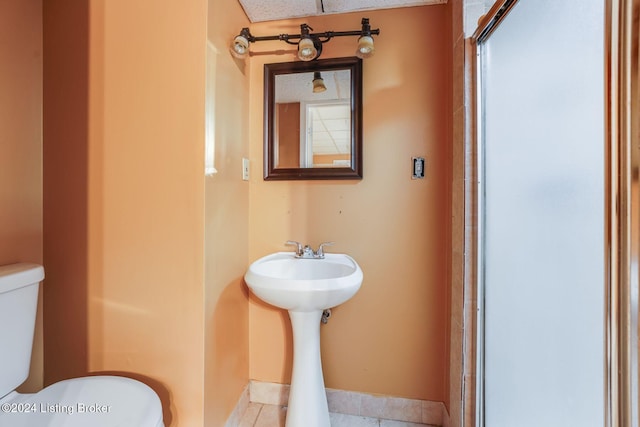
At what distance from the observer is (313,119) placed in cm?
137

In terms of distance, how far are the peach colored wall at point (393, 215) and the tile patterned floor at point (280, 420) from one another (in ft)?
→ 0.44

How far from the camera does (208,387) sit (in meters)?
1.03

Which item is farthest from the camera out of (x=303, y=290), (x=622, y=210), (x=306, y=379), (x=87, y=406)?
(x=306, y=379)

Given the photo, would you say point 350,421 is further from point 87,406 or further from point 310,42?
point 310,42

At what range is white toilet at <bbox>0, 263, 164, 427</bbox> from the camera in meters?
0.75

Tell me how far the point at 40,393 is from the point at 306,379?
0.92m

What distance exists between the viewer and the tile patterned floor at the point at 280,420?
128cm

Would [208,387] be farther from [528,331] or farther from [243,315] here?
[528,331]

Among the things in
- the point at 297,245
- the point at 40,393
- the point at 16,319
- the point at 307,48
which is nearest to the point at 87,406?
the point at 40,393

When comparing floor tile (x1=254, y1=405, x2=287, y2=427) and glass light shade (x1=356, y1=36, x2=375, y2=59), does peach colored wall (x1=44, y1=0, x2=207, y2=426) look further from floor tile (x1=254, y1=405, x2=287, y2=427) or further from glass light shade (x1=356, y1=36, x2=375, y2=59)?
glass light shade (x1=356, y1=36, x2=375, y2=59)

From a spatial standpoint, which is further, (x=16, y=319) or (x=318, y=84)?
(x=318, y=84)

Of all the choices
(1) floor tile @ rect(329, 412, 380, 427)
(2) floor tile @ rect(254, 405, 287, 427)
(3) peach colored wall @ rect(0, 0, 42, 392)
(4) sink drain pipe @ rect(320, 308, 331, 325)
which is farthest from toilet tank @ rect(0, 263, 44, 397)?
(1) floor tile @ rect(329, 412, 380, 427)

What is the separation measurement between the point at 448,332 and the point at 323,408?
0.68 m

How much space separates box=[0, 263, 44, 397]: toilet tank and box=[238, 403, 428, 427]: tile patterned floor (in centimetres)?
91
